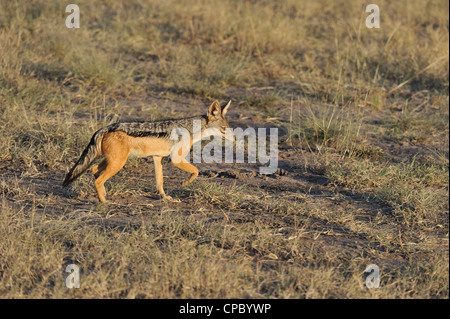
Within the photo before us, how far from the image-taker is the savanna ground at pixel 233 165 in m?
4.76

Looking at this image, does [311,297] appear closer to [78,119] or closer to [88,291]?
[88,291]

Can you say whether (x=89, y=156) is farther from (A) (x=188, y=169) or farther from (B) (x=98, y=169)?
(A) (x=188, y=169)

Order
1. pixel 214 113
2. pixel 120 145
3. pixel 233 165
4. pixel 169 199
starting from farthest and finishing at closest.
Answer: pixel 233 165, pixel 214 113, pixel 169 199, pixel 120 145

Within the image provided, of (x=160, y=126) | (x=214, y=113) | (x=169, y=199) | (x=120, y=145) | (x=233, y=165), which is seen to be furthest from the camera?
(x=233, y=165)


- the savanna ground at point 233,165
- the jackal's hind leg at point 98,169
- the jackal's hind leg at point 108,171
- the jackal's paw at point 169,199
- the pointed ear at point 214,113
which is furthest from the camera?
the pointed ear at point 214,113

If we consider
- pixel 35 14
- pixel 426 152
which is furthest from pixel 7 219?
pixel 35 14

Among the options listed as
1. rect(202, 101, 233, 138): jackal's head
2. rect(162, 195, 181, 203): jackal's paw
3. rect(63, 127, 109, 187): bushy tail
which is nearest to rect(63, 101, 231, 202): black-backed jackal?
rect(63, 127, 109, 187): bushy tail

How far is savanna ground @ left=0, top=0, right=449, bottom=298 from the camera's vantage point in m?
4.76

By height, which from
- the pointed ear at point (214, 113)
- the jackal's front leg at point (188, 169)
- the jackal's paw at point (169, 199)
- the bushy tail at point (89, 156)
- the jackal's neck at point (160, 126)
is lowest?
the jackal's paw at point (169, 199)

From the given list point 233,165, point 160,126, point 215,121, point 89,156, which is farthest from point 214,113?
point 89,156

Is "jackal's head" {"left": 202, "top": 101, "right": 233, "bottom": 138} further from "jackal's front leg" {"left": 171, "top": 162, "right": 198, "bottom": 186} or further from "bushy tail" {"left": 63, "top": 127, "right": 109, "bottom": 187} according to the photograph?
"bushy tail" {"left": 63, "top": 127, "right": 109, "bottom": 187}

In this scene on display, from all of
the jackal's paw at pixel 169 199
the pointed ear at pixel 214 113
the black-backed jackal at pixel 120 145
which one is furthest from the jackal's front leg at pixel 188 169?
the pointed ear at pixel 214 113

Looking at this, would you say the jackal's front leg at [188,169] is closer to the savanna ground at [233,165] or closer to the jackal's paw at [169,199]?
the savanna ground at [233,165]

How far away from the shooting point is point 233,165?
7480mm
